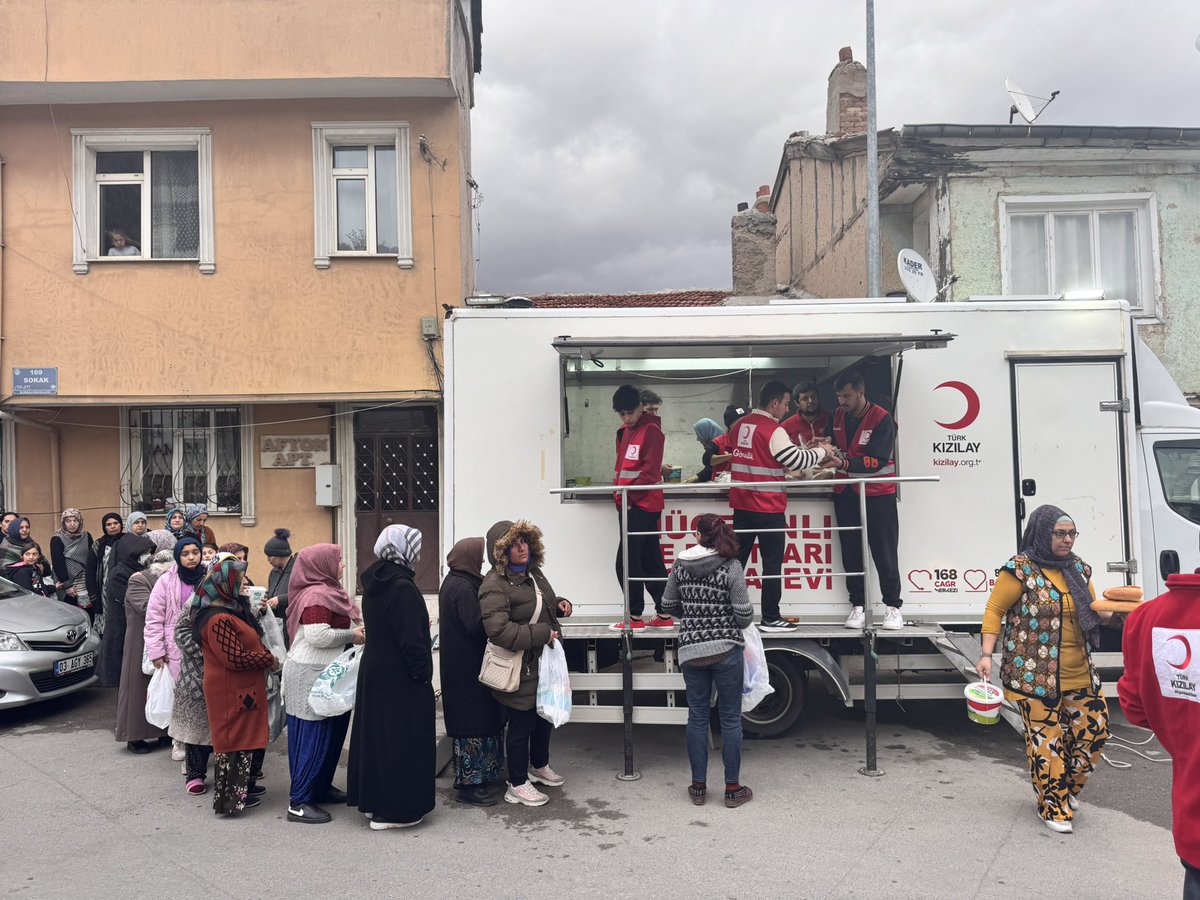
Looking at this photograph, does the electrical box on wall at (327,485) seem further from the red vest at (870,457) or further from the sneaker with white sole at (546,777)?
the red vest at (870,457)

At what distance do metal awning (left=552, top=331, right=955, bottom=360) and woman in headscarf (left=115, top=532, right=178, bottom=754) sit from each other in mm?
3392

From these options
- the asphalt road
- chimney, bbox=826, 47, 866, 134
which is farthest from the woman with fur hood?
chimney, bbox=826, 47, 866, 134

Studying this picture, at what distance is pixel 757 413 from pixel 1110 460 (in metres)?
2.63

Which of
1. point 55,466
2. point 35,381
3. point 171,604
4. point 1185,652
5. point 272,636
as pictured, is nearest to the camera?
point 1185,652

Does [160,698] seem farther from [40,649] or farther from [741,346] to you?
[741,346]

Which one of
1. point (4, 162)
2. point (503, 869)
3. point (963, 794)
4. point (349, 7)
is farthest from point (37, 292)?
point (963, 794)

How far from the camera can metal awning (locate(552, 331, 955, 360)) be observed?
18.9 feet

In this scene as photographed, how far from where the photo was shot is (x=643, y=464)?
593 centimetres

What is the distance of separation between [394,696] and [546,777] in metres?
1.25

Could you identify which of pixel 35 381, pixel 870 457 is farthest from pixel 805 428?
pixel 35 381

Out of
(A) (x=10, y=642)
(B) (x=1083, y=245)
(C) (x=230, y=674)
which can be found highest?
(B) (x=1083, y=245)

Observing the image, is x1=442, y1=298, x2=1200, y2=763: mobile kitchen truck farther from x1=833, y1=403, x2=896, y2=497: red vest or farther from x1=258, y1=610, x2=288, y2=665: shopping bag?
x1=258, y1=610, x2=288, y2=665: shopping bag

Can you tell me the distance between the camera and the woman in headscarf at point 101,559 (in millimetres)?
7965

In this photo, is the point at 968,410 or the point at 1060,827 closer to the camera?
the point at 1060,827
